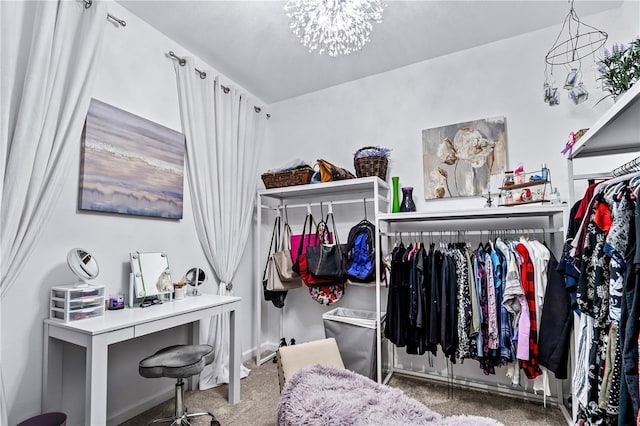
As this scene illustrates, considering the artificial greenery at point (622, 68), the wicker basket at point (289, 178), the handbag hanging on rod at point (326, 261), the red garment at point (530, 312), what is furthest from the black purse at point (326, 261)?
the artificial greenery at point (622, 68)

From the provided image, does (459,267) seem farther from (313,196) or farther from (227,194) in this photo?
(227,194)

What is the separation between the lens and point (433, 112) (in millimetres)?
2848

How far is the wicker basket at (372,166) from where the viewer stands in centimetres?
275

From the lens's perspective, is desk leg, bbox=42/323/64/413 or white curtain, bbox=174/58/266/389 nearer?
desk leg, bbox=42/323/64/413

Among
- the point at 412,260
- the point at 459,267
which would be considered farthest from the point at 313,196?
the point at 459,267

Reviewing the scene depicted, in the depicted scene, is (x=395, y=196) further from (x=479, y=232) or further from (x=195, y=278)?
(x=195, y=278)

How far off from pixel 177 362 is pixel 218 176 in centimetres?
155

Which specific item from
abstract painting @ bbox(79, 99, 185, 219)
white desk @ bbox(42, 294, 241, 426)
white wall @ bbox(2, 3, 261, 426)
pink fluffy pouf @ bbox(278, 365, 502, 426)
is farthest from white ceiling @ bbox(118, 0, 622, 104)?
pink fluffy pouf @ bbox(278, 365, 502, 426)

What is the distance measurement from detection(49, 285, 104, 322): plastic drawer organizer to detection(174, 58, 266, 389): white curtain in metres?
0.98

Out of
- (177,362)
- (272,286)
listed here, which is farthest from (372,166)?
(177,362)

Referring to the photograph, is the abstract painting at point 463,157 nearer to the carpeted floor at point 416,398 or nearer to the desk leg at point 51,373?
the carpeted floor at point 416,398

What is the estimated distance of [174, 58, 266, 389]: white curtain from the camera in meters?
2.62

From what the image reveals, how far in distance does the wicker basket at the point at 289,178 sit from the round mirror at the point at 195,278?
105cm

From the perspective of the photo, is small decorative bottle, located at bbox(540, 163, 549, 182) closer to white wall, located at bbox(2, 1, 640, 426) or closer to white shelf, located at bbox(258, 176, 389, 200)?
white wall, located at bbox(2, 1, 640, 426)
